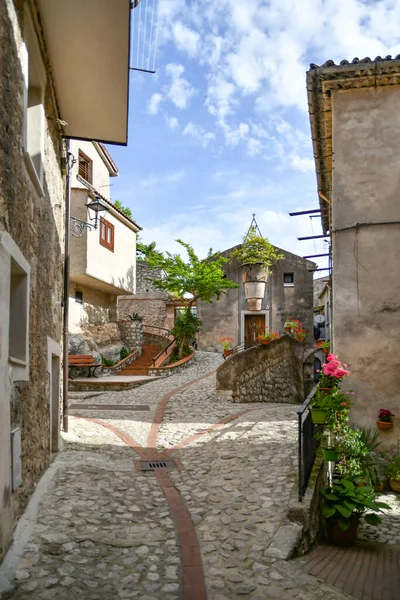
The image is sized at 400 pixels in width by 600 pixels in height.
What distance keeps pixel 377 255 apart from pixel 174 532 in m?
6.25

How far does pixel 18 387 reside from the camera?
192 inches

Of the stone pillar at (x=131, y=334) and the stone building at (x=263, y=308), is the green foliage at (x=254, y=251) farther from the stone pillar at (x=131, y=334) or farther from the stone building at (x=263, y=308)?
the stone building at (x=263, y=308)

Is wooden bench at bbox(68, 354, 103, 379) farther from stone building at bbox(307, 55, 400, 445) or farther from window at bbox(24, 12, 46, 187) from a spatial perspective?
window at bbox(24, 12, 46, 187)

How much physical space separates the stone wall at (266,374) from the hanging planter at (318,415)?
727 centimetres

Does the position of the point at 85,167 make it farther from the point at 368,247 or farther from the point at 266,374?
the point at 368,247

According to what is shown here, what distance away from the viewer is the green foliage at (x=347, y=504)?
20.3ft

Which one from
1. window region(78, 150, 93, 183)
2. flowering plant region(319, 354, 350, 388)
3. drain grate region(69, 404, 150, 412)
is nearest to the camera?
flowering plant region(319, 354, 350, 388)

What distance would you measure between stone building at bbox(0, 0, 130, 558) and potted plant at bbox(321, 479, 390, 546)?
11.8ft

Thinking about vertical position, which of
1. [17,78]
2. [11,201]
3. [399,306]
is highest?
[17,78]

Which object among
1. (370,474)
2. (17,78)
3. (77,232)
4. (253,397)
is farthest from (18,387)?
(77,232)

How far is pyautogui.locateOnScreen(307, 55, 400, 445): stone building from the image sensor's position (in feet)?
30.2

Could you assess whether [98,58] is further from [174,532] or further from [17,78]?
[174,532]

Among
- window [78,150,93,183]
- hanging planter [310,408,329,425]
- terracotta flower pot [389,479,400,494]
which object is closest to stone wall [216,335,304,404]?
terracotta flower pot [389,479,400,494]

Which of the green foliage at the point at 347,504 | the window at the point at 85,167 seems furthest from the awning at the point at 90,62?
the window at the point at 85,167
